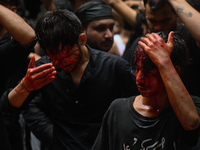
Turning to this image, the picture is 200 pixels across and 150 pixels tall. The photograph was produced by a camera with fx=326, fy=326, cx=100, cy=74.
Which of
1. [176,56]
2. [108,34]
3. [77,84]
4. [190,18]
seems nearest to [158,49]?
[176,56]

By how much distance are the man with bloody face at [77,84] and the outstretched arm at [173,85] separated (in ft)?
2.31

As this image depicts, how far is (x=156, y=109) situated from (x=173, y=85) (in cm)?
22

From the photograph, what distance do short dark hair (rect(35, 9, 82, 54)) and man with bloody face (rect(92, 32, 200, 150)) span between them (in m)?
0.60

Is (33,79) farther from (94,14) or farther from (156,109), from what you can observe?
(94,14)

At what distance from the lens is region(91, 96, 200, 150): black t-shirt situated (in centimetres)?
166

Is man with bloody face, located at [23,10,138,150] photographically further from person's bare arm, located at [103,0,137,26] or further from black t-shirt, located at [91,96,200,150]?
person's bare arm, located at [103,0,137,26]

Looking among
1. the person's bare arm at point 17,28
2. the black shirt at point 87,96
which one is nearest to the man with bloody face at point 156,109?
the black shirt at point 87,96

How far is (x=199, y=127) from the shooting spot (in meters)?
1.62

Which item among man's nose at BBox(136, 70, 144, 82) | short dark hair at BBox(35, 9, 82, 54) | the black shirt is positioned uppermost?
short dark hair at BBox(35, 9, 82, 54)

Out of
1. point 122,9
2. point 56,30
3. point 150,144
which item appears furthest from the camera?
point 122,9

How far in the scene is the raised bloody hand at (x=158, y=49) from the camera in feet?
5.31

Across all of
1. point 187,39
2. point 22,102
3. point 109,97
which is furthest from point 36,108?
point 187,39

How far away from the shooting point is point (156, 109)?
5.82 feet

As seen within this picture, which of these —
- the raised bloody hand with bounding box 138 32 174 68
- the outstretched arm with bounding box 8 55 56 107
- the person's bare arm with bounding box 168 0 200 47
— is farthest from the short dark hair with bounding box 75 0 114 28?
the raised bloody hand with bounding box 138 32 174 68
